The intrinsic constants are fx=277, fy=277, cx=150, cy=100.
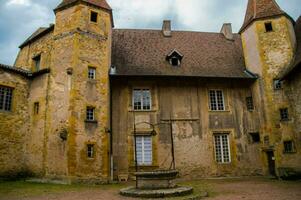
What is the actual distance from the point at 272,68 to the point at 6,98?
623 inches

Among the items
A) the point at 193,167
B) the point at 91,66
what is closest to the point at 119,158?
the point at 193,167

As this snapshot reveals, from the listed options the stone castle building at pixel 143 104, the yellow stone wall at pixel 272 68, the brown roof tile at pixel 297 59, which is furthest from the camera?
the yellow stone wall at pixel 272 68

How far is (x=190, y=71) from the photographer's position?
1791 cm

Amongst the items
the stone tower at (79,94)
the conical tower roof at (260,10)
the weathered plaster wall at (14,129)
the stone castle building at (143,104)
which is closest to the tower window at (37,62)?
the stone castle building at (143,104)

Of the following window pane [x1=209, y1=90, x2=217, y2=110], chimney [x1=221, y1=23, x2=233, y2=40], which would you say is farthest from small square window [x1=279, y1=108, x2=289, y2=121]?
chimney [x1=221, y1=23, x2=233, y2=40]

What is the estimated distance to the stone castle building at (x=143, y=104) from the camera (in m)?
14.7

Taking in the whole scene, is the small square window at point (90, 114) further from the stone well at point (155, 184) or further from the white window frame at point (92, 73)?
the stone well at point (155, 184)

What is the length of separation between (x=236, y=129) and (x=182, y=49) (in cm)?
701

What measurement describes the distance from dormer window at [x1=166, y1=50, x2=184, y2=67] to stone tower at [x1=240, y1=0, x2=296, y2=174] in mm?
4854

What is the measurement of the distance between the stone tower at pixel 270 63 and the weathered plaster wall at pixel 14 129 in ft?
46.1

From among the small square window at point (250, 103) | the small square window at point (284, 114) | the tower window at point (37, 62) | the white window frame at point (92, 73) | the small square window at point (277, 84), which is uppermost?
the tower window at point (37, 62)

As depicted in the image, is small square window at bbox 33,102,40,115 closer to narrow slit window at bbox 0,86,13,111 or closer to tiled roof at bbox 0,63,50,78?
narrow slit window at bbox 0,86,13,111

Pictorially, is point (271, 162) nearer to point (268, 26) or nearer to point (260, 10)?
point (268, 26)

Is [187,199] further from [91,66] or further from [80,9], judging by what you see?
[80,9]
